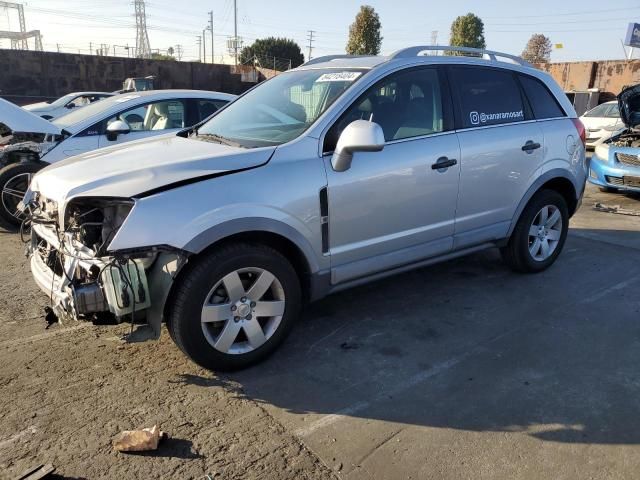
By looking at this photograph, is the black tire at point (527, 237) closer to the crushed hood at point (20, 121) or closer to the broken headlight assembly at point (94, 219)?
the broken headlight assembly at point (94, 219)

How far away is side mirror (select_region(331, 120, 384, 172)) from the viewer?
3.12 metres

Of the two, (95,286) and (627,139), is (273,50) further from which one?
(95,286)

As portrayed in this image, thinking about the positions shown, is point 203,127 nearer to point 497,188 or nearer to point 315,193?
point 315,193

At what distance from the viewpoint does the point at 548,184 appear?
4.90 m

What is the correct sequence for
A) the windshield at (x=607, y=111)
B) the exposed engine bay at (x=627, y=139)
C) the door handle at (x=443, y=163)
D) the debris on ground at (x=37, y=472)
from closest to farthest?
1. the debris on ground at (x=37, y=472)
2. the door handle at (x=443, y=163)
3. the exposed engine bay at (x=627, y=139)
4. the windshield at (x=607, y=111)

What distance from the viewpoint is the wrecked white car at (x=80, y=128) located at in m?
6.28

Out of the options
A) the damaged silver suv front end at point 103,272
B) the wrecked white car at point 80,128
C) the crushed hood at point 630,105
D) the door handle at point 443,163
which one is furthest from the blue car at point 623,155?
the damaged silver suv front end at point 103,272

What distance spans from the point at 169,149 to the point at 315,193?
3.49 feet

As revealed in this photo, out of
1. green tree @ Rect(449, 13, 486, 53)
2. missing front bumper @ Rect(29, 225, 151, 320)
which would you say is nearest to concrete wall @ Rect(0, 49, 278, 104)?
missing front bumper @ Rect(29, 225, 151, 320)

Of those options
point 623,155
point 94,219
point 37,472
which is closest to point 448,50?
point 94,219

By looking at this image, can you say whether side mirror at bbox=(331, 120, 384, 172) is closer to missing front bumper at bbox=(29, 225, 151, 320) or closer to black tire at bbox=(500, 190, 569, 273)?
missing front bumper at bbox=(29, 225, 151, 320)

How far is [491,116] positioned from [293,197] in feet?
6.79

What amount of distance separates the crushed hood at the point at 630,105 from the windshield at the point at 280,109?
6375 millimetres

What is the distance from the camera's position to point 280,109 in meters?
3.86
